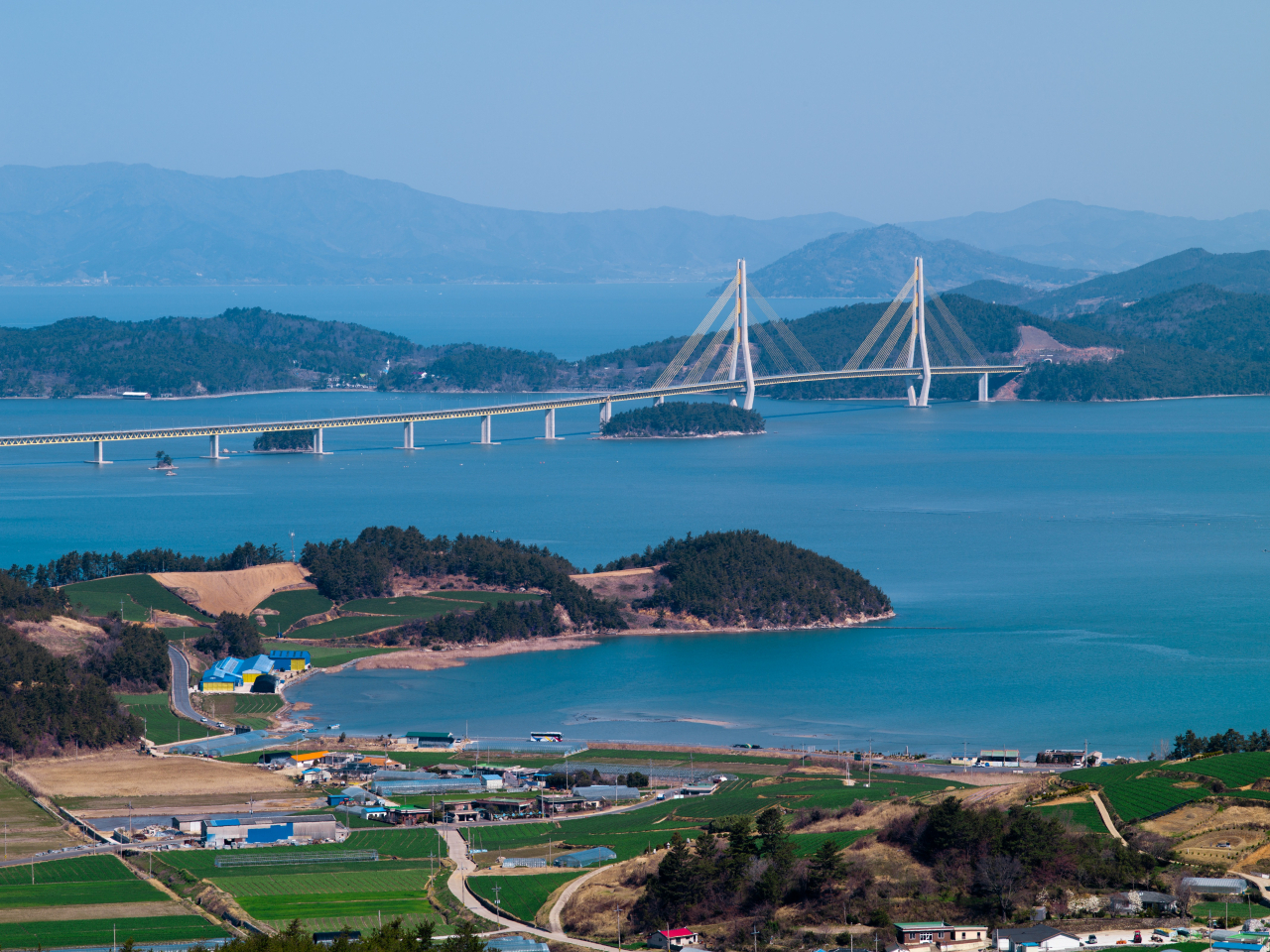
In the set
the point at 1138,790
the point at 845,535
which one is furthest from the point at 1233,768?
the point at 845,535

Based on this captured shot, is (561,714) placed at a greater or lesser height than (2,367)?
lesser

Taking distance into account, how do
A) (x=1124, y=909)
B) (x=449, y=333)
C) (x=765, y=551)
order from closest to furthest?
(x=1124, y=909) → (x=765, y=551) → (x=449, y=333)

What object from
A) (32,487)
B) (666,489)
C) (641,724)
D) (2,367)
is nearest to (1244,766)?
(641,724)

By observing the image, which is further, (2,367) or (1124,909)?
(2,367)

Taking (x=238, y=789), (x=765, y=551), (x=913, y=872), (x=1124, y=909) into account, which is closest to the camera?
(x=1124, y=909)

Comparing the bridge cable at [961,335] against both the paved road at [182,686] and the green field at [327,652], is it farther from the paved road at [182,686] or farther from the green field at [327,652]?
the paved road at [182,686]

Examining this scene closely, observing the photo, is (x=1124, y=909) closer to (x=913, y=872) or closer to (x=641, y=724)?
(x=913, y=872)

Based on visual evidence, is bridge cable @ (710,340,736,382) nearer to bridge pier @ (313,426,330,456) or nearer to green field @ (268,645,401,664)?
bridge pier @ (313,426,330,456)

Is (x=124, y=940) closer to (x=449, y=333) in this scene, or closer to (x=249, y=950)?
(x=249, y=950)
